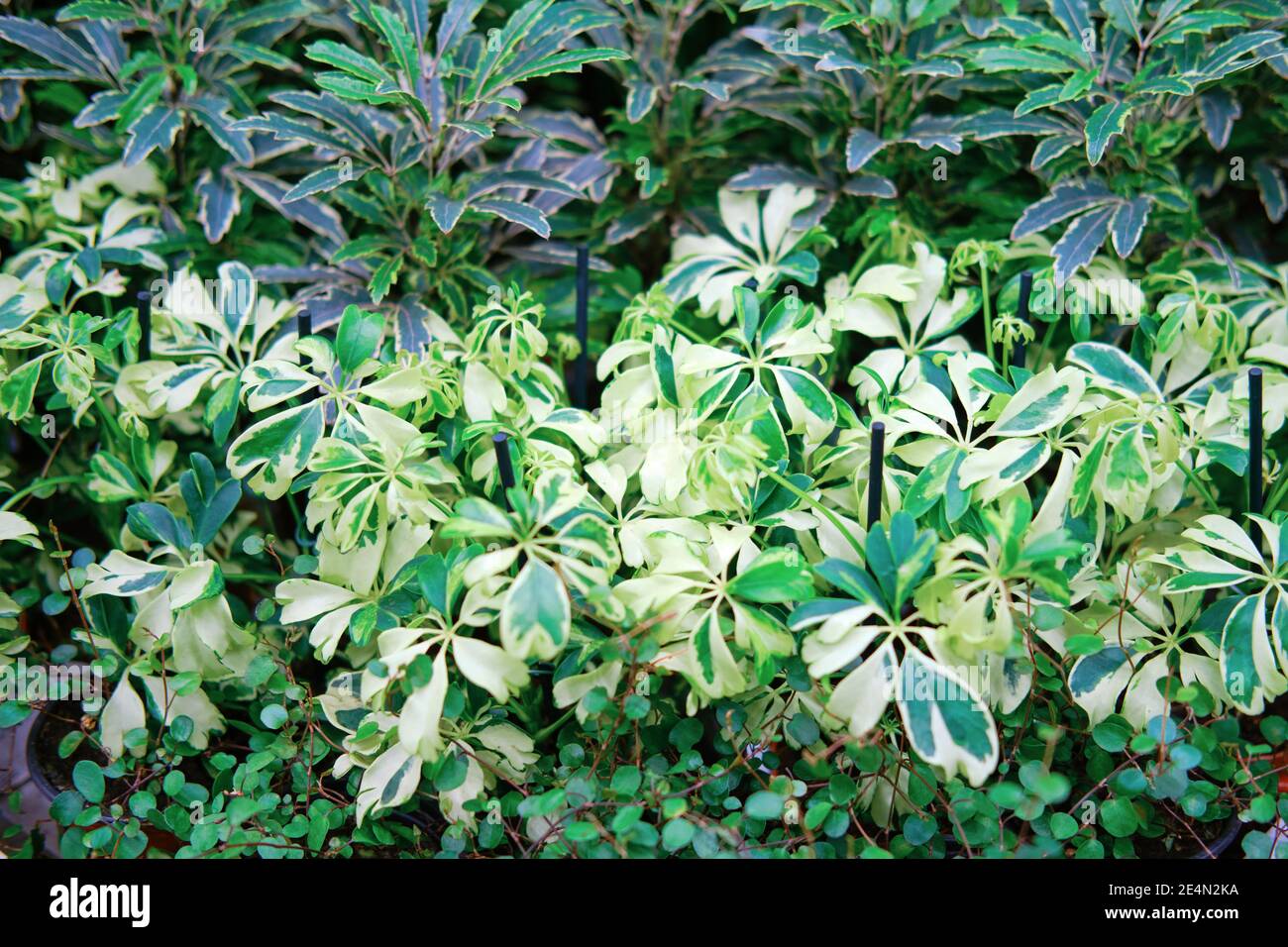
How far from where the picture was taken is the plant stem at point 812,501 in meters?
1.14

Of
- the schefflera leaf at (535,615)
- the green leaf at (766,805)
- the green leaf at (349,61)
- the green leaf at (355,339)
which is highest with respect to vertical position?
the green leaf at (349,61)

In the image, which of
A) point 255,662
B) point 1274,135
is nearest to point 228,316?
point 255,662

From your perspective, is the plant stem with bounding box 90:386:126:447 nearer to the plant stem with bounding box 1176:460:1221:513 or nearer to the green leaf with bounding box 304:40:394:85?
the green leaf with bounding box 304:40:394:85

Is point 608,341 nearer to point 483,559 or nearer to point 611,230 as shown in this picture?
point 611,230

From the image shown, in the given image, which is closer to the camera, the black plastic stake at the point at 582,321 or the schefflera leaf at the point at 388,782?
the schefflera leaf at the point at 388,782

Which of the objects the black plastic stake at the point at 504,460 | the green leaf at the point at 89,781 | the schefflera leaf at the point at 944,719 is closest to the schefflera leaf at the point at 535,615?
the black plastic stake at the point at 504,460

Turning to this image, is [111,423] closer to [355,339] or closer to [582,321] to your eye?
[355,339]

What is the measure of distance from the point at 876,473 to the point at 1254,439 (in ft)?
1.48

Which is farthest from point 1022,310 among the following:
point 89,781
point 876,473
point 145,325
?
point 89,781

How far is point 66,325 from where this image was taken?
54.4 inches

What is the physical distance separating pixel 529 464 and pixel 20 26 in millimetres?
1117

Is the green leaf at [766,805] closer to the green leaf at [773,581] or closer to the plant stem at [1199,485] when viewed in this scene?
the green leaf at [773,581]

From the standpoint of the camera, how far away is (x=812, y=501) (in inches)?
46.1
